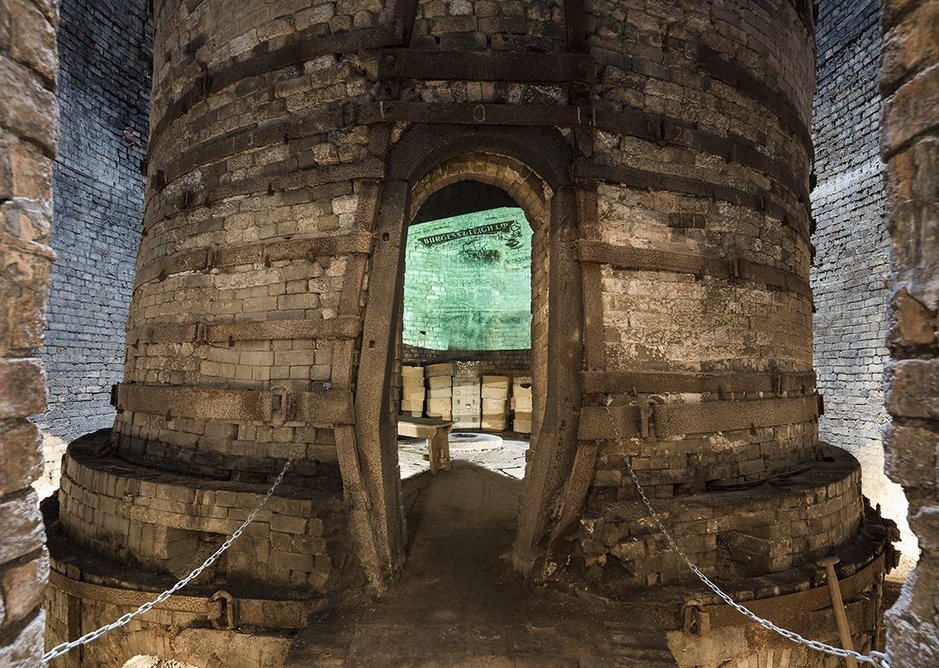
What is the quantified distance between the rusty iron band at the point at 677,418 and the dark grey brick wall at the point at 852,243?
7.06 m

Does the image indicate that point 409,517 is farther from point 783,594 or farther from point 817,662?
point 817,662

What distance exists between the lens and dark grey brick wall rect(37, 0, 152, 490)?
10.1 meters

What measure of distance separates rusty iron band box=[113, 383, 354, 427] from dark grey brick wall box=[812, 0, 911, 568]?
11151 millimetres

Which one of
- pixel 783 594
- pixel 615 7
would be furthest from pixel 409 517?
pixel 615 7

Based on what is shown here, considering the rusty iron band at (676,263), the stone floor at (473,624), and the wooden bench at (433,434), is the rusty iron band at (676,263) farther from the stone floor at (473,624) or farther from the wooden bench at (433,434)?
the wooden bench at (433,434)

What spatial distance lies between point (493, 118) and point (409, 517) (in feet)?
15.2

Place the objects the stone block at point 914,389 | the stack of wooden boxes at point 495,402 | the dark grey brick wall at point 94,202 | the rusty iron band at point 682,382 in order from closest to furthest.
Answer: the stone block at point 914,389 < the rusty iron band at point 682,382 < the dark grey brick wall at point 94,202 < the stack of wooden boxes at point 495,402

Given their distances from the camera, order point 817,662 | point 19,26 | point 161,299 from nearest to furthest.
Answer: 1. point 19,26
2. point 817,662
3. point 161,299

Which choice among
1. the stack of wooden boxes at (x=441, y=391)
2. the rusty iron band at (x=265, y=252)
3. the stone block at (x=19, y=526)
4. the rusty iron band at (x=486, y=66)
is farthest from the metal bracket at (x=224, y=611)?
the stack of wooden boxes at (x=441, y=391)

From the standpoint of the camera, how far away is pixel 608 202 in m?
4.64

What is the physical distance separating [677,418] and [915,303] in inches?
125

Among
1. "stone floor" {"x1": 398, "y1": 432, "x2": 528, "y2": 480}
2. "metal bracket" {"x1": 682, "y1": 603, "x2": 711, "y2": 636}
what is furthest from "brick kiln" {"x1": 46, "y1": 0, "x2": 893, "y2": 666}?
"stone floor" {"x1": 398, "y1": 432, "x2": 528, "y2": 480}

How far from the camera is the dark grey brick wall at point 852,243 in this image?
32.3 ft

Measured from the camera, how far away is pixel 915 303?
156cm
